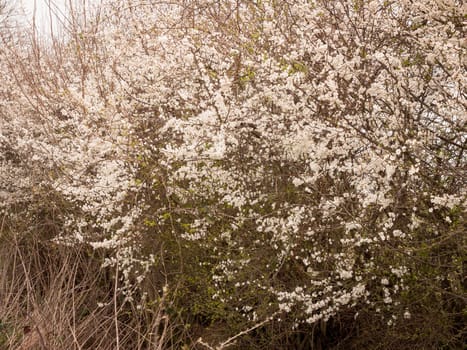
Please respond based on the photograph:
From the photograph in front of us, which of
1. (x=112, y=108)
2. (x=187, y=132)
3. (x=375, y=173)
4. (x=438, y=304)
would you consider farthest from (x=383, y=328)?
(x=112, y=108)

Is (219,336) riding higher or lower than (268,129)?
lower

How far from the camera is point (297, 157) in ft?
12.4

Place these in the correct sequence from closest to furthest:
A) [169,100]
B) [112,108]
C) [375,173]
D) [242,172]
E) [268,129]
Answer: [375,173], [268,129], [242,172], [169,100], [112,108]

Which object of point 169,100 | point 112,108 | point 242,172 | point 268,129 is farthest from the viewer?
point 112,108

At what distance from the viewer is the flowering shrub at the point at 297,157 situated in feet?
11.0

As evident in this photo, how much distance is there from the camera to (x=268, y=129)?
12.2ft

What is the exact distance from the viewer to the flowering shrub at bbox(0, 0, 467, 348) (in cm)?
337

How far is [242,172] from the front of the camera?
419 centimetres

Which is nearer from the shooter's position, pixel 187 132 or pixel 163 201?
pixel 187 132

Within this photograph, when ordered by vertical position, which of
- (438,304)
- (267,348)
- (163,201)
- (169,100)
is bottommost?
(267,348)

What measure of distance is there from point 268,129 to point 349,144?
0.50 meters

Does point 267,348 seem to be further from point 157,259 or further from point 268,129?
point 268,129

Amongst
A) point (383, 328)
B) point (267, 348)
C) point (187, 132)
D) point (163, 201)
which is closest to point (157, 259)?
point (163, 201)

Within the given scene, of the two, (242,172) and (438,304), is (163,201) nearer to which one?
(242,172)
